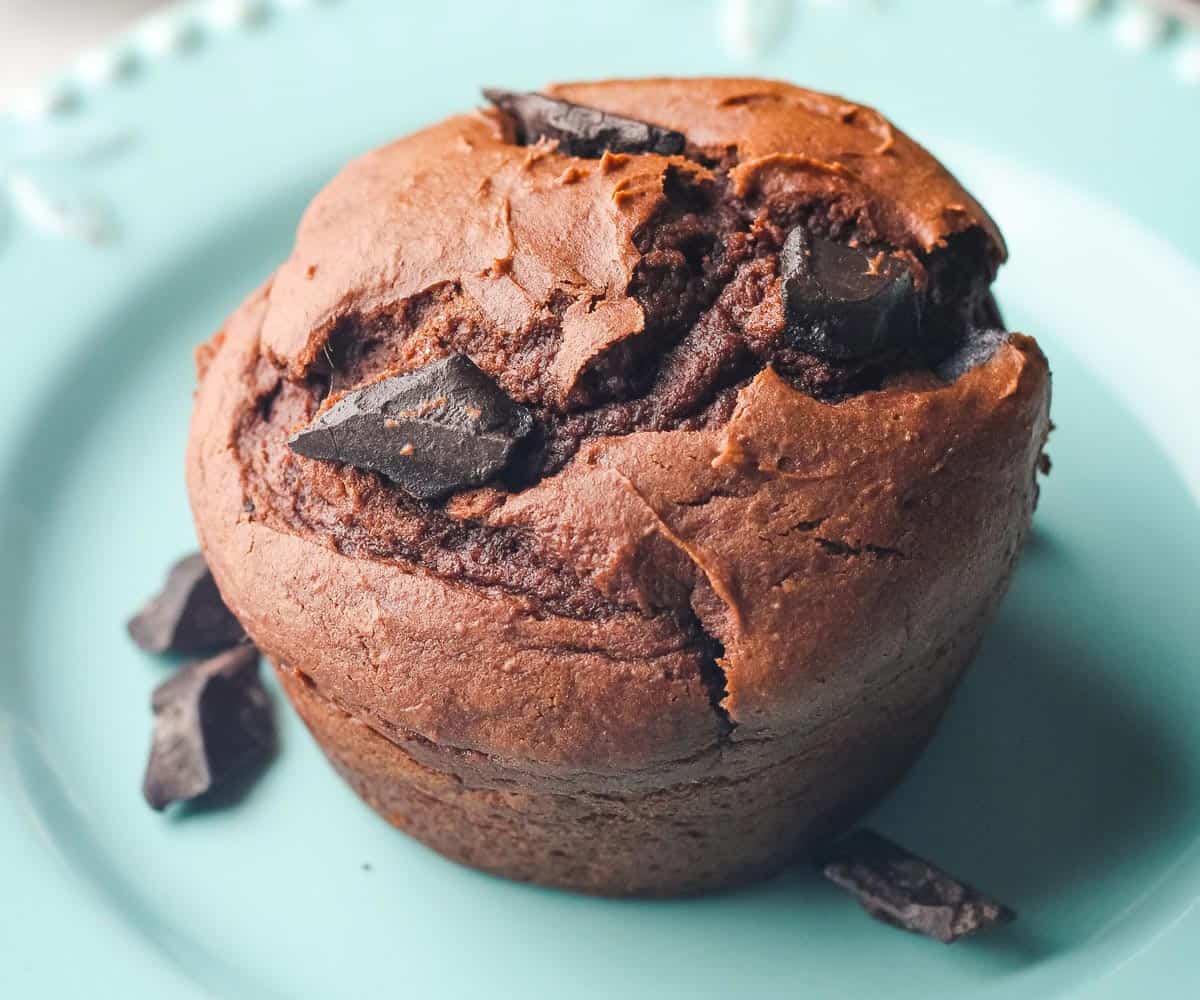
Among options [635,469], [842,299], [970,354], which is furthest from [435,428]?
[970,354]

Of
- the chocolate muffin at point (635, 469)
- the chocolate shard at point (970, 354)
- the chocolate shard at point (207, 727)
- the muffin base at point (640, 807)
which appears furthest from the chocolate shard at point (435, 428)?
the chocolate shard at point (207, 727)

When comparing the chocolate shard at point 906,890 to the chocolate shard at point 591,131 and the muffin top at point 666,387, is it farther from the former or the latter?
the chocolate shard at point 591,131

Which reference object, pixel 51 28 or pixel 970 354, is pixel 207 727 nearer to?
pixel 970 354

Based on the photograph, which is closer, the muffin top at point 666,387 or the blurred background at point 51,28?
the muffin top at point 666,387

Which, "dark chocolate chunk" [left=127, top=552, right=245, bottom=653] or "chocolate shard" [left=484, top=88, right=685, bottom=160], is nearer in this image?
"chocolate shard" [left=484, top=88, right=685, bottom=160]

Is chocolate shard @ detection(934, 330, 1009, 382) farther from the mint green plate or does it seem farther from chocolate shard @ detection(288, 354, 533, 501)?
the mint green plate

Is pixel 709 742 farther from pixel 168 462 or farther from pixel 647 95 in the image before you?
pixel 168 462

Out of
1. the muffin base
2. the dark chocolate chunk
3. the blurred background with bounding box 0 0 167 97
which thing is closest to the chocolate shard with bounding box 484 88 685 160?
the muffin base

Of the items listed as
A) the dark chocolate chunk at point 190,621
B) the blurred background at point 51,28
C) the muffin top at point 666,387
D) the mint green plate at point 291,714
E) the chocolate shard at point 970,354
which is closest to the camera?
the muffin top at point 666,387

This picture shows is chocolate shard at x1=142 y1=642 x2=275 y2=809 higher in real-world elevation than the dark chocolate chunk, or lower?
lower
